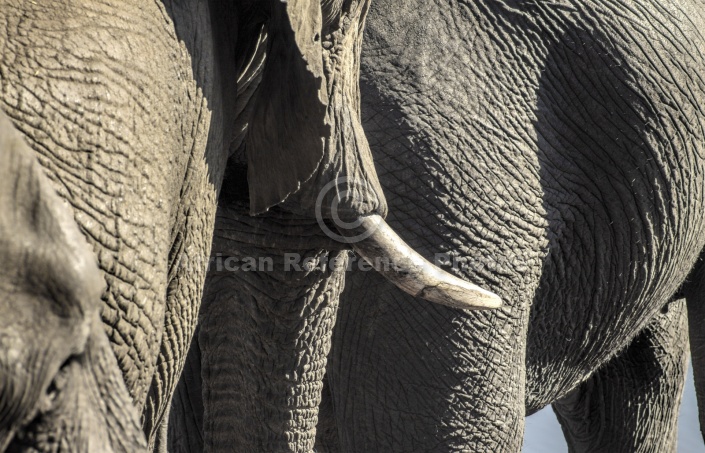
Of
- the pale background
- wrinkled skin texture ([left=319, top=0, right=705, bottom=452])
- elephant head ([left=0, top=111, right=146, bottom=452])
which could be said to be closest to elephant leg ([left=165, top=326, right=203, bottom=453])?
wrinkled skin texture ([left=319, top=0, right=705, bottom=452])

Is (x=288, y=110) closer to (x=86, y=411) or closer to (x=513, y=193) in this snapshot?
(x=86, y=411)

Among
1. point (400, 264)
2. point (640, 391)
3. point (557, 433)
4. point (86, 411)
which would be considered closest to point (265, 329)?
point (400, 264)

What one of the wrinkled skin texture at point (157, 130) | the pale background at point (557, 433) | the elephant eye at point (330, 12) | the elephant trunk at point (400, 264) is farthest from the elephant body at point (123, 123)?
the pale background at point (557, 433)

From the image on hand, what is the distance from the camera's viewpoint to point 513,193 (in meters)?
1.56

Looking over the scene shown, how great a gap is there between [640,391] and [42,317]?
1.72 metres

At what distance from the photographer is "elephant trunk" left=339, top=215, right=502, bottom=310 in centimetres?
114

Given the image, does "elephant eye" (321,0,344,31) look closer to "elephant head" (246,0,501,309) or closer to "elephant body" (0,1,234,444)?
"elephant head" (246,0,501,309)

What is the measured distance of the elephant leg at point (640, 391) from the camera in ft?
7.00

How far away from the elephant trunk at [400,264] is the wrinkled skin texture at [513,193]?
339mm

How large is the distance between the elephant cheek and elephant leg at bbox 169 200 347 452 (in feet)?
1.90

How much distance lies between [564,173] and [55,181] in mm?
988
